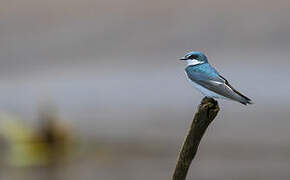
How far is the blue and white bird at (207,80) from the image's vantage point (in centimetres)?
349

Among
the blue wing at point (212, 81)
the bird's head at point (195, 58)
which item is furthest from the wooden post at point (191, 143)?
the bird's head at point (195, 58)

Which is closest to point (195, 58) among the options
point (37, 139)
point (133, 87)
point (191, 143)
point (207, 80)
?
point (207, 80)

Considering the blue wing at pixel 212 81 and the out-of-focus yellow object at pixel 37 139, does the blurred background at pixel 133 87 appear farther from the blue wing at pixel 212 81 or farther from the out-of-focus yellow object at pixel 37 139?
the blue wing at pixel 212 81

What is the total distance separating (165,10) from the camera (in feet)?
86.9

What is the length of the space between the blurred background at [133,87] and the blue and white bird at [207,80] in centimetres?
805

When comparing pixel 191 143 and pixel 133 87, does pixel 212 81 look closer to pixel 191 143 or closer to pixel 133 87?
pixel 191 143

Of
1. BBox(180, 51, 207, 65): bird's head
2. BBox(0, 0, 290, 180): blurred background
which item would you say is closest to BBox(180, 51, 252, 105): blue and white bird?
BBox(180, 51, 207, 65): bird's head

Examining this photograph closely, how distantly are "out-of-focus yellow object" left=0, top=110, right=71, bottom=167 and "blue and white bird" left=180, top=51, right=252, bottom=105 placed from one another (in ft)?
37.1

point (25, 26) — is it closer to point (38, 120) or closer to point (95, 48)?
point (95, 48)

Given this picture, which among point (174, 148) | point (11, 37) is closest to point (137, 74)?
point (11, 37)

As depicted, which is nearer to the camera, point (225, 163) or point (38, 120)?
point (225, 163)

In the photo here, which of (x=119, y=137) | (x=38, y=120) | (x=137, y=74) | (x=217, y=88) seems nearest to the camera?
(x=217, y=88)

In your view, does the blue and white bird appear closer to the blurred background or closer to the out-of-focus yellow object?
the blurred background

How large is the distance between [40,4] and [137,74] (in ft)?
19.8
